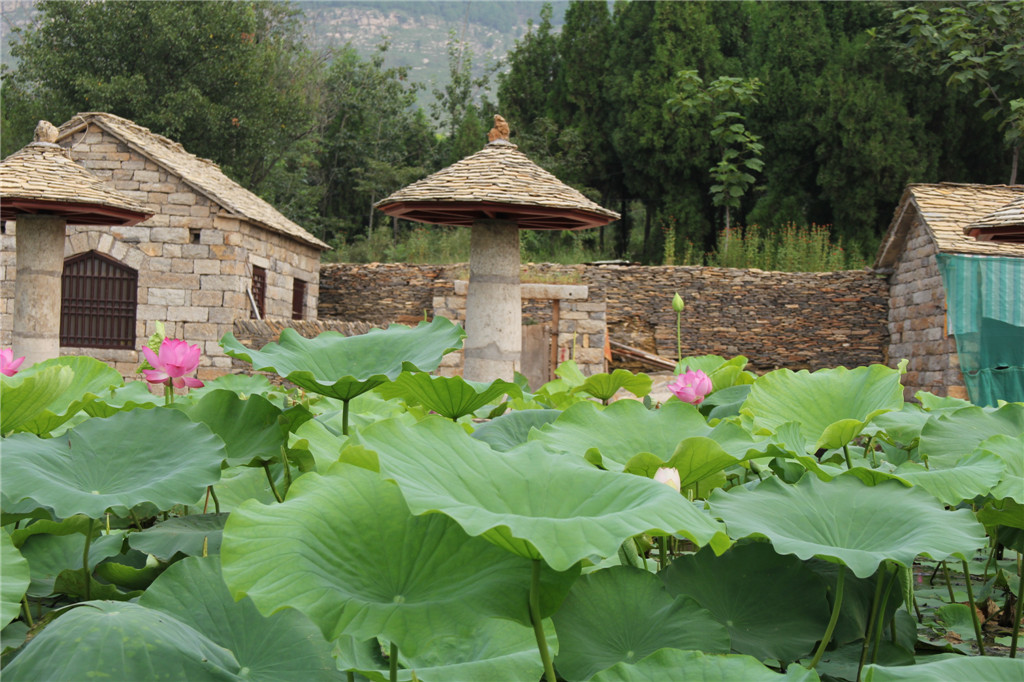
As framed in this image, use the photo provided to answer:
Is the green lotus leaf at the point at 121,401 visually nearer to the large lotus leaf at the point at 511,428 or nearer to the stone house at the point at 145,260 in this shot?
the large lotus leaf at the point at 511,428

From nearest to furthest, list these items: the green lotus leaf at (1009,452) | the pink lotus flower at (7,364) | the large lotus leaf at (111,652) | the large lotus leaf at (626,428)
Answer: the large lotus leaf at (111,652), the green lotus leaf at (1009,452), the large lotus leaf at (626,428), the pink lotus flower at (7,364)

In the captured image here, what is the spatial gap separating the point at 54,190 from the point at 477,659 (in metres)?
7.87

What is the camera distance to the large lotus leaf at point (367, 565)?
604 mm

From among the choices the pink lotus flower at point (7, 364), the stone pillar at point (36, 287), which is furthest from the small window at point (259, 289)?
the pink lotus flower at point (7, 364)

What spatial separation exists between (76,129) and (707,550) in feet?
44.7

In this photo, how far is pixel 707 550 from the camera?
0.90m

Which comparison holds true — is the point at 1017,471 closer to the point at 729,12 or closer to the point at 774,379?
the point at 774,379

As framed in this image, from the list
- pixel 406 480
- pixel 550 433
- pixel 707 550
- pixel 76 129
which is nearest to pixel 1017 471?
pixel 707 550

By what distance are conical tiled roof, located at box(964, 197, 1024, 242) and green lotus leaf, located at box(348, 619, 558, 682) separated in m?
7.36

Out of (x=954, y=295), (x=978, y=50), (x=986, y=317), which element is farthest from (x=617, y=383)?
(x=978, y=50)

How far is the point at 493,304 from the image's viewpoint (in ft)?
19.6

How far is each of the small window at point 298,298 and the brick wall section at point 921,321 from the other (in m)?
10.6

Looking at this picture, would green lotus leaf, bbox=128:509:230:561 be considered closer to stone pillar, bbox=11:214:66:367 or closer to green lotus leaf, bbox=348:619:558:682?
green lotus leaf, bbox=348:619:558:682

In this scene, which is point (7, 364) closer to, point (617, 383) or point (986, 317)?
point (617, 383)
